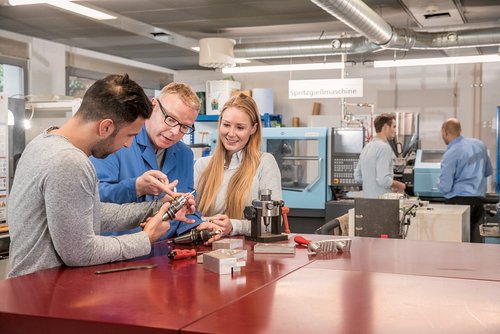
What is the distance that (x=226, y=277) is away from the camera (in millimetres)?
1838

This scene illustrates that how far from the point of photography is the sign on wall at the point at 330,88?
26.8ft

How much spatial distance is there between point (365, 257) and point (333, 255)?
0.12 meters

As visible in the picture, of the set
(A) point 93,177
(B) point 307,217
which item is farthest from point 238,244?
(B) point 307,217

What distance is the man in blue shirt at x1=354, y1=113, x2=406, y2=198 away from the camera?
20.1 ft

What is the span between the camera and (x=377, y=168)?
618 cm

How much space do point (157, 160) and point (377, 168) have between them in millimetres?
3959

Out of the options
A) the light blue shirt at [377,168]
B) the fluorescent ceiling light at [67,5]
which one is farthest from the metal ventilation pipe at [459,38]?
the fluorescent ceiling light at [67,5]

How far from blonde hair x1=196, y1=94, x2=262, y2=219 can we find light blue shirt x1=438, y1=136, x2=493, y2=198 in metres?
4.29

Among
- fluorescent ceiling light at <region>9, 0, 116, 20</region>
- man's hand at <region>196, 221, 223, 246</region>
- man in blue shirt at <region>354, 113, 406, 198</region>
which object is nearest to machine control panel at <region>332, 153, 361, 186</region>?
man in blue shirt at <region>354, 113, 406, 198</region>

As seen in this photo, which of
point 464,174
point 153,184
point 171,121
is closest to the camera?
point 153,184

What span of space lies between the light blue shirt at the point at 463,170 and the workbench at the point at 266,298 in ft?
15.4

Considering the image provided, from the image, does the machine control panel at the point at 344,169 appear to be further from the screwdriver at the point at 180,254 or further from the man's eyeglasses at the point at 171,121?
the screwdriver at the point at 180,254

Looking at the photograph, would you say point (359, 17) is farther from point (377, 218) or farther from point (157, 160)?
point (157, 160)

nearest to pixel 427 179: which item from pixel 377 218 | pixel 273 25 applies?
pixel 273 25
